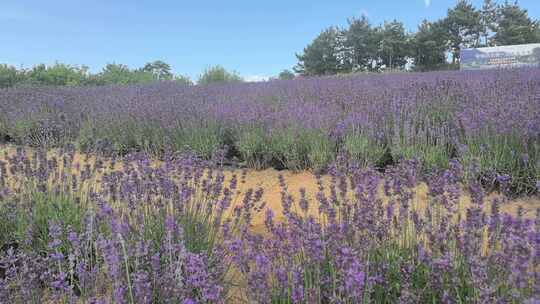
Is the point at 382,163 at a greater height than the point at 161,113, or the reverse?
the point at 161,113

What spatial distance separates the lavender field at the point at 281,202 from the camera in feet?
4.75

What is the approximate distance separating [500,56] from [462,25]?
Result: 12.8 meters

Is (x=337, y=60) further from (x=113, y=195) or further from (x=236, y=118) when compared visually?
(x=113, y=195)

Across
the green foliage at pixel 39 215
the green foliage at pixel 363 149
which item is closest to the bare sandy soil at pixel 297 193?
the green foliage at pixel 363 149

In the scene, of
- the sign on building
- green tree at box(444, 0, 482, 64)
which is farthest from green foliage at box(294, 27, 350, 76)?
the sign on building

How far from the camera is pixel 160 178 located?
7.39ft

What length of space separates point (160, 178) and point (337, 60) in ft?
133

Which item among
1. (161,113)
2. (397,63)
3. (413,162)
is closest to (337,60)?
(397,63)

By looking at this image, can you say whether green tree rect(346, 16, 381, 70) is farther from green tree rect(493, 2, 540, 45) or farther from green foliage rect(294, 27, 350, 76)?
green tree rect(493, 2, 540, 45)

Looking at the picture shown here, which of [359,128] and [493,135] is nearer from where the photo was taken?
[493,135]

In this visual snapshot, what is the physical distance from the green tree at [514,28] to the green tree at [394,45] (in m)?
7.48

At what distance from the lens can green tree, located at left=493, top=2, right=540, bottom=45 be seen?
33.8 m

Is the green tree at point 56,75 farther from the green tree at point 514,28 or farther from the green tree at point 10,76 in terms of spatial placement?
the green tree at point 514,28

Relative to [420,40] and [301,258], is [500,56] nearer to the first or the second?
[420,40]
